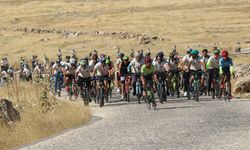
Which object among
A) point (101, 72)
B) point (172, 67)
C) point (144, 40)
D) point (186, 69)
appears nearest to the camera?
point (101, 72)

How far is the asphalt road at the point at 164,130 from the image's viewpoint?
14781mm

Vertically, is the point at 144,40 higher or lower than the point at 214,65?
lower

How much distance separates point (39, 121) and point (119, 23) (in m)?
71.1

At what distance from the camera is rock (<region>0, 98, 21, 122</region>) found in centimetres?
1888

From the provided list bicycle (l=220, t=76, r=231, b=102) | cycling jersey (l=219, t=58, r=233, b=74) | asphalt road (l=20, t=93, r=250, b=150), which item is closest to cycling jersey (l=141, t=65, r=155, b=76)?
asphalt road (l=20, t=93, r=250, b=150)

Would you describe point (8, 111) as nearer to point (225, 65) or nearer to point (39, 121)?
point (39, 121)

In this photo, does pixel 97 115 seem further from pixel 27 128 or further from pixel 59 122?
pixel 27 128

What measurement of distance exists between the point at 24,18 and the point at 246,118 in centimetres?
8953

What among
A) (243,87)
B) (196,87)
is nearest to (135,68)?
(196,87)

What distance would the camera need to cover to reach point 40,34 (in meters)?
87.9

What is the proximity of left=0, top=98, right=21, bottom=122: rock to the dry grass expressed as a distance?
0.70 feet

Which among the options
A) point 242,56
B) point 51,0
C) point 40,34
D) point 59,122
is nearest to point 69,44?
point 40,34

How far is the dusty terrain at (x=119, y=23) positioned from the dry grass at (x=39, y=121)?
137 feet

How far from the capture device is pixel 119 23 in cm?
8956
